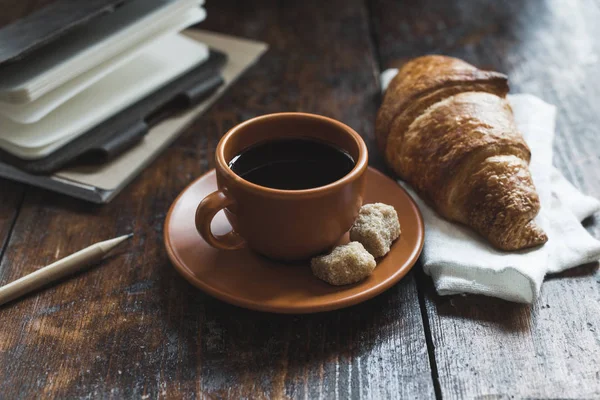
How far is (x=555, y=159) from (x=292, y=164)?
0.54m

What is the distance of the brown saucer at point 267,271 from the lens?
31.7 inches

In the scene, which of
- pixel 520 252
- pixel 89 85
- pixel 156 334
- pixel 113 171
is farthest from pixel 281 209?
pixel 89 85

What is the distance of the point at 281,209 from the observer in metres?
0.81

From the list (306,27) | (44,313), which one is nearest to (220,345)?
(44,313)

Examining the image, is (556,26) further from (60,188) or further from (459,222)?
(60,188)

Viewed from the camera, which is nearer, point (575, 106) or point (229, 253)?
point (229, 253)

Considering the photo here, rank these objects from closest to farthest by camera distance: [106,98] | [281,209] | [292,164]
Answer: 1. [281,209]
2. [292,164]
3. [106,98]

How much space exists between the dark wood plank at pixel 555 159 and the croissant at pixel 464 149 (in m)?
0.11

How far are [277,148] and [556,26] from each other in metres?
1.05

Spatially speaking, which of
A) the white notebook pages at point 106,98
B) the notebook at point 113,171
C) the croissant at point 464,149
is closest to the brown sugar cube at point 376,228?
the croissant at point 464,149

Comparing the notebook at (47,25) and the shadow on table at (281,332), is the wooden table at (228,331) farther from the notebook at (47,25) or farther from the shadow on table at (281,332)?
the notebook at (47,25)

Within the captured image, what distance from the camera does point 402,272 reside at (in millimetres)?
852

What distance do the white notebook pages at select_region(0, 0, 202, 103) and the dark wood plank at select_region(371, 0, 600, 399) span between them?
21.9 inches

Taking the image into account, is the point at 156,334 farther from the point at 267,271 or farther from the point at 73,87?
the point at 73,87
